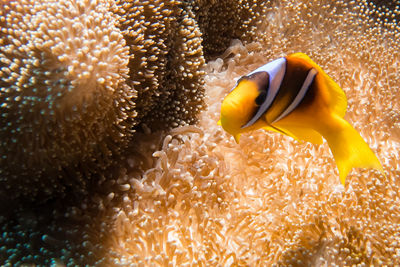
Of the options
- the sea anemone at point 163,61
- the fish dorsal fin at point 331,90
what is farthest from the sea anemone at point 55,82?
the fish dorsal fin at point 331,90

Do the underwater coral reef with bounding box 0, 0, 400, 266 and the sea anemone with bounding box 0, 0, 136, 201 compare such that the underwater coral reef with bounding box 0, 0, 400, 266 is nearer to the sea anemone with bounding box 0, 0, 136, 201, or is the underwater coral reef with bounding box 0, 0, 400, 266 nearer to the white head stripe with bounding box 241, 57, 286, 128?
the sea anemone with bounding box 0, 0, 136, 201

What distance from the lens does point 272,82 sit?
731mm

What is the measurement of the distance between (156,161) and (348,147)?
766 millimetres

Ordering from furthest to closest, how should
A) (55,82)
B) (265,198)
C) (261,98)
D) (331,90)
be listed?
(265,198), (55,82), (331,90), (261,98)

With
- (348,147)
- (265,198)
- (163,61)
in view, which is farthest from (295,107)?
(163,61)

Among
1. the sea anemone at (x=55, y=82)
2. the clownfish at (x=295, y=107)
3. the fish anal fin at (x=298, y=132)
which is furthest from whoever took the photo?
the sea anemone at (x=55, y=82)

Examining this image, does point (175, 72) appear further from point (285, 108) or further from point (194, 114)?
point (285, 108)

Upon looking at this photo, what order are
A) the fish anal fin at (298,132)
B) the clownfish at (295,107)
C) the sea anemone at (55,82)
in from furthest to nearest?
the sea anemone at (55,82) → the fish anal fin at (298,132) → the clownfish at (295,107)

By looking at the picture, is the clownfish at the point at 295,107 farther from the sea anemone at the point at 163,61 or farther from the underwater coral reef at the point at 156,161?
the sea anemone at the point at 163,61

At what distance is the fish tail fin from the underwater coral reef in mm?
371

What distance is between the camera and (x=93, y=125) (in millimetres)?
1108

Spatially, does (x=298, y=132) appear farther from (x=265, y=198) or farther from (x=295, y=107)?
(x=265, y=198)

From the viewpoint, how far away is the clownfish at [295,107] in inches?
28.0

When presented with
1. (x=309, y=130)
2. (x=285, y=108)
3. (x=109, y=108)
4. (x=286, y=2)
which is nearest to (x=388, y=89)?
(x=286, y=2)
